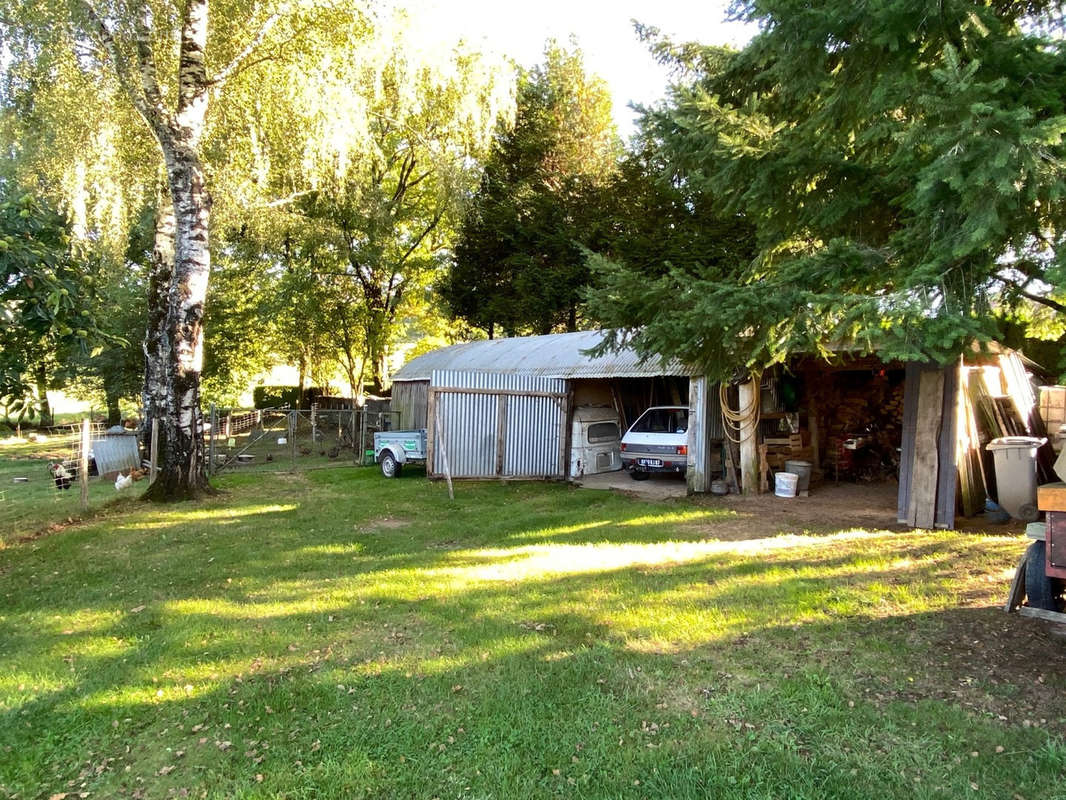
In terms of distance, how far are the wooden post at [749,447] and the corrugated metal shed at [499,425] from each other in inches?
163

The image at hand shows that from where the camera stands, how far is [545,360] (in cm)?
1570

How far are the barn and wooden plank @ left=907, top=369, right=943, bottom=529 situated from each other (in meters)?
0.01

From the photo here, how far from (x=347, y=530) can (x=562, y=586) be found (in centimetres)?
379

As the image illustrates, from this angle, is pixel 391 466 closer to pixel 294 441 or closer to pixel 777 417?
pixel 294 441

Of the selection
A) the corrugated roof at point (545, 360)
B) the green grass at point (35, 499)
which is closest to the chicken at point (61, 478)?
the green grass at point (35, 499)

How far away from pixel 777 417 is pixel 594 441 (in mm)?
4037

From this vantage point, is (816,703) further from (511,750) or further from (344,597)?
(344,597)

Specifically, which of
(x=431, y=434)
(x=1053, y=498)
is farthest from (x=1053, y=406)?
(x=431, y=434)

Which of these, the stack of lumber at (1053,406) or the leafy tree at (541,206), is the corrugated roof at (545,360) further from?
the stack of lumber at (1053,406)

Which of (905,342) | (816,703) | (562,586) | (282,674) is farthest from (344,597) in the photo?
(905,342)

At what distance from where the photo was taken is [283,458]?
18.6m

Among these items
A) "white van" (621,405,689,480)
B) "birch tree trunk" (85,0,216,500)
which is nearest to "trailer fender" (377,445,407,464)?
"birch tree trunk" (85,0,216,500)

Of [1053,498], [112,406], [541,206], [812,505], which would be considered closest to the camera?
[1053,498]

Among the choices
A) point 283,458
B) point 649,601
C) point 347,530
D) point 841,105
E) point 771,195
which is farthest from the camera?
point 283,458
